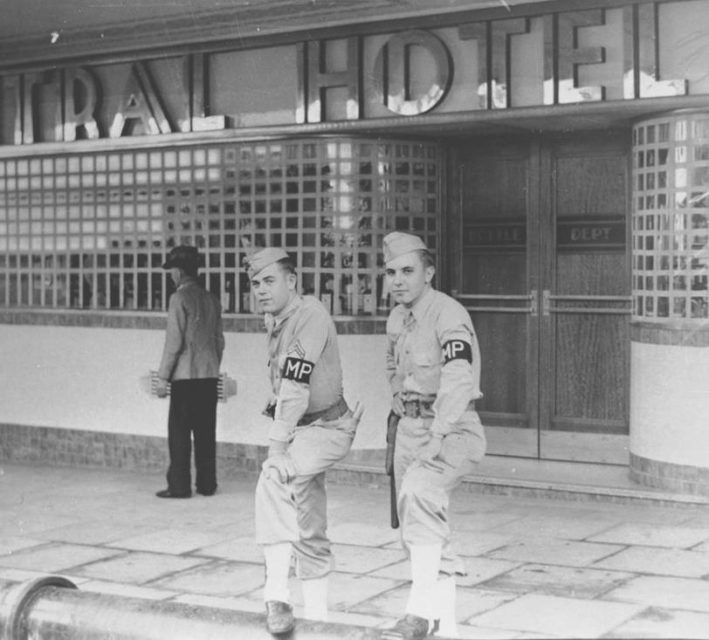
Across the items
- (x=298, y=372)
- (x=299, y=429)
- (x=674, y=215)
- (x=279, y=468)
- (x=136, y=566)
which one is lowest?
(x=136, y=566)

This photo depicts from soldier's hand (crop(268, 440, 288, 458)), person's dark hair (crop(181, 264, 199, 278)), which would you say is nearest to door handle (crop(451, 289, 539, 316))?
person's dark hair (crop(181, 264, 199, 278))

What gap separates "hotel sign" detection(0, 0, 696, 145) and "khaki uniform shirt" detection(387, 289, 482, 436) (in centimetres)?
368

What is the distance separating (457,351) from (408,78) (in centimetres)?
463

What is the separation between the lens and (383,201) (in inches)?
424

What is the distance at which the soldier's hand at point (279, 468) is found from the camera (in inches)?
238

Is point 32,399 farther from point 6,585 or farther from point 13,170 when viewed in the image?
point 6,585

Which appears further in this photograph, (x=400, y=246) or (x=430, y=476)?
(x=400, y=246)

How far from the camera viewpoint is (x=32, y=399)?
1238 centimetres

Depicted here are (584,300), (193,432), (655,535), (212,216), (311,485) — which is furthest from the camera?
(212,216)

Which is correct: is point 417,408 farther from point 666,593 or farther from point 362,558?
point 362,558

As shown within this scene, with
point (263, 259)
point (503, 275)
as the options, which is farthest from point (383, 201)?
point (263, 259)

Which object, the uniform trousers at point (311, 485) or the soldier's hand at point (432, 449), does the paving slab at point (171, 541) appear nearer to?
the uniform trousers at point (311, 485)

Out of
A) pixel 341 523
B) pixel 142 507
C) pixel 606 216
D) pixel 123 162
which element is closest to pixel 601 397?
pixel 606 216

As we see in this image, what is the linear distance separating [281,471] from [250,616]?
1212 millimetres
